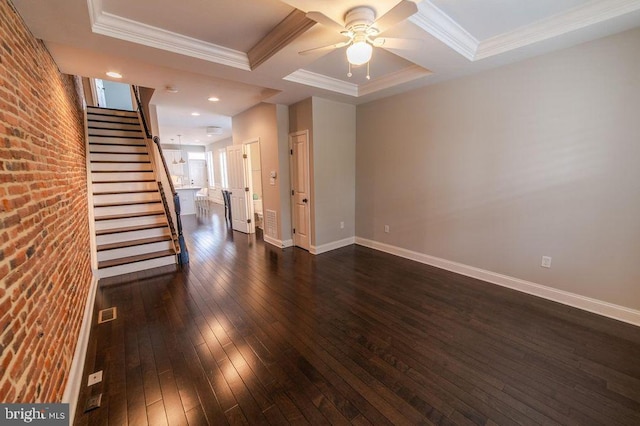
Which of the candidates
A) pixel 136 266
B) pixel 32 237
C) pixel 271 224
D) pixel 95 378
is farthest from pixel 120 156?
pixel 95 378

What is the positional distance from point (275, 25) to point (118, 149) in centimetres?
464

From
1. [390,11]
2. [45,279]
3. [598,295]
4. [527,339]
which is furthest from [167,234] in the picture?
[598,295]

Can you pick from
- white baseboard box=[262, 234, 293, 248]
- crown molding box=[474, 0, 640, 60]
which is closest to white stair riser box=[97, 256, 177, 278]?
white baseboard box=[262, 234, 293, 248]

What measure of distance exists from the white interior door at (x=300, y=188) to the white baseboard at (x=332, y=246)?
21 cm

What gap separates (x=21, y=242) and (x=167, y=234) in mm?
3167

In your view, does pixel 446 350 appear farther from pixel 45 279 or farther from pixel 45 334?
pixel 45 279

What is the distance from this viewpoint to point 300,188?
478 cm

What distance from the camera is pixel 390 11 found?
1826 millimetres

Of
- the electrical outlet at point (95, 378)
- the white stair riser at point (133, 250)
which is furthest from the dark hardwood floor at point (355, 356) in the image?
the white stair riser at point (133, 250)

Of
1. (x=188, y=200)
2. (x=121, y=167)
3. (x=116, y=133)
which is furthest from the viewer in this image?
(x=188, y=200)

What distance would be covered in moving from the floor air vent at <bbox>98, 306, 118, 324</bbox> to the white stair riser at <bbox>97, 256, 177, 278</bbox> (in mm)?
1083

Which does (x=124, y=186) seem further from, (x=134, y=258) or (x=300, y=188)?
(x=300, y=188)

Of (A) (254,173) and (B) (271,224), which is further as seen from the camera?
(A) (254,173)

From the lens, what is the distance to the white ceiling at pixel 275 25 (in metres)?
2.02
